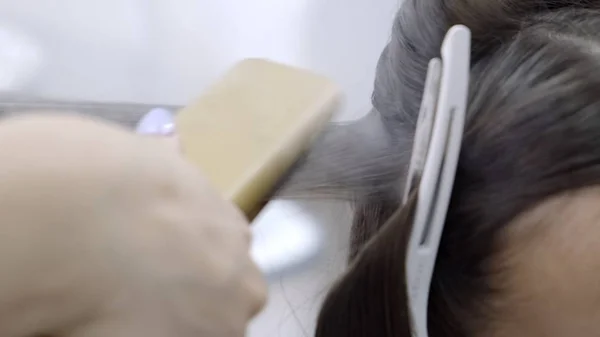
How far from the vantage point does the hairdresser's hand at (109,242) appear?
168 millimetres

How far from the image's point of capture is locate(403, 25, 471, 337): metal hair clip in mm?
302

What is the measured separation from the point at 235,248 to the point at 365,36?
1.59 feet

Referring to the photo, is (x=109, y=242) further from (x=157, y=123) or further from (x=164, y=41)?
(x=164, y=41)

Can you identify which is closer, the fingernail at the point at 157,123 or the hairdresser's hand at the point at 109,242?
the hairdresser's hand at the point at 109,242

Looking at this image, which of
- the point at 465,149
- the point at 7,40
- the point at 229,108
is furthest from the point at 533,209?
the point at 7,40

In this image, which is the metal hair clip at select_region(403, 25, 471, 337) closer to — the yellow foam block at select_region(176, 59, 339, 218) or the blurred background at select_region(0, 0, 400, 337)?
the yellow foam block at select_region(176, 59, 339, 218)

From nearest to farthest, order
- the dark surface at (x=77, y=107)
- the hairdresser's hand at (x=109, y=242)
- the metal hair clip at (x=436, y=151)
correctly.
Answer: the hairdresser's hand at (x=109, y=242) < the metal hair clip at (x=436, y=151) < the dark surface at (x=77, y=107)

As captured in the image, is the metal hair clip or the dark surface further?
the dark surface

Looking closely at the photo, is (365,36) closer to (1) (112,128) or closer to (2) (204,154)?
(2) (204,154)

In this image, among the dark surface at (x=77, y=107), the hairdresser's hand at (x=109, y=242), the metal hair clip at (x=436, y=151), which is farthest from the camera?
the dark surface at (x=77, y=107)

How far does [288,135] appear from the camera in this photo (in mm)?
330

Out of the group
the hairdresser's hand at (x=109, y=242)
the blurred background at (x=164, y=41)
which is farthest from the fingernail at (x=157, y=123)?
the blurred background at (x=164, y=41)

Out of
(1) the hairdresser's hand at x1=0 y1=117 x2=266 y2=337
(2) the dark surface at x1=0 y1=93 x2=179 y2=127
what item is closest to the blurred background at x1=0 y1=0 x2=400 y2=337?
(2) the dark surface at x1=0 y1=93 x2=179 y2=127

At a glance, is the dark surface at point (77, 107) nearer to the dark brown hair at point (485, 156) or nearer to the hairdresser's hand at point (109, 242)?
the dark brown hair at point (485, 156)
